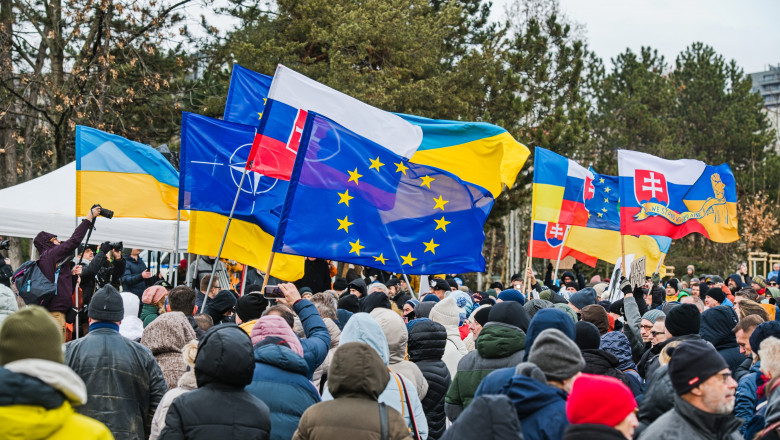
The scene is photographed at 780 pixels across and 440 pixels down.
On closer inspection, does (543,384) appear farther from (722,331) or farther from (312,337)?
(722,331)

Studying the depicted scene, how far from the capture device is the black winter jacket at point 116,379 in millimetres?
5266

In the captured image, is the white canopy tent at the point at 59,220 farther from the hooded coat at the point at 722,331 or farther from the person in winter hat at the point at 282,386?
the hooded coat at the point at 722,331

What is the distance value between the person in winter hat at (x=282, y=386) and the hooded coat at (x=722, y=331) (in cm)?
371

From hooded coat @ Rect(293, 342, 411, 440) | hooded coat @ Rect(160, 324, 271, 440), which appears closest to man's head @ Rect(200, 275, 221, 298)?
hooded coat @ Rect(160, 324, 271, 440)

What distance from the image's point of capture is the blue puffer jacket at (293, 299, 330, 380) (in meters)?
5.79

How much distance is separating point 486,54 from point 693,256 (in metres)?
22.5

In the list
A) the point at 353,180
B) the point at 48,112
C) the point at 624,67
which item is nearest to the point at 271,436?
the point at 353,180

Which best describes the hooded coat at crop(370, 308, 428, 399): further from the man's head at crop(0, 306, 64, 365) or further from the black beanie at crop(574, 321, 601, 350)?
the man's head at crop(0, 306, 64, 365)

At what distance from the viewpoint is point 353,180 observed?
898 cm

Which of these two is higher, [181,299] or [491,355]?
[181,299]

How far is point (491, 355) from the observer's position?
18.6 feet

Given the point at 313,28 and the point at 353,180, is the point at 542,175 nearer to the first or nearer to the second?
the point at 353,180

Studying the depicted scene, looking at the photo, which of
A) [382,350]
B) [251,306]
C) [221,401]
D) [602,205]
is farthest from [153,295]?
[602,205]

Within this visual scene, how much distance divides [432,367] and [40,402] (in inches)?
146
